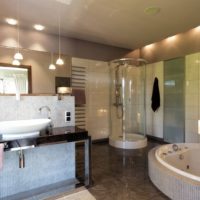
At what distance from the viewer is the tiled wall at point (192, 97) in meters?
3.64

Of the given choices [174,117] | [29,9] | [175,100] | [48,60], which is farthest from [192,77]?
[29,9]

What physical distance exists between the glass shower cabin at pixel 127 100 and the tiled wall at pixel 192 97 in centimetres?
104

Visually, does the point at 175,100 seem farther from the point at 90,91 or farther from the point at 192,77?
the point at 90,91

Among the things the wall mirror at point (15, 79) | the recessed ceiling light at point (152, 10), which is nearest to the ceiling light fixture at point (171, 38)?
the recessed ceiling light at point (152, 10)

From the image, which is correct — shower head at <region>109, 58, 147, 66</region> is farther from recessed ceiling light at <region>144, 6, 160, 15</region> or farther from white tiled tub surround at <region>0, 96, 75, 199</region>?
white tiled tub surround at <region>0, 96, 75, 199</region>

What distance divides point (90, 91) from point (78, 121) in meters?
0.80

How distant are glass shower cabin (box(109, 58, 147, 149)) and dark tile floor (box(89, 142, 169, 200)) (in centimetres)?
74

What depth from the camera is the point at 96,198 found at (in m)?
2.06

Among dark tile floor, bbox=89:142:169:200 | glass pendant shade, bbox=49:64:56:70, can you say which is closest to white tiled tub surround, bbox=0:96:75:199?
dark tile floor, bbox=89:142:169:200

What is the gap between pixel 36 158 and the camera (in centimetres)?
228

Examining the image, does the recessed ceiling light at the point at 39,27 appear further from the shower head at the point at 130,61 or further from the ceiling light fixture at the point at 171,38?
the ceiling light fixture at the point at 171,38

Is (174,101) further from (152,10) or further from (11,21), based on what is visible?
(11,21)

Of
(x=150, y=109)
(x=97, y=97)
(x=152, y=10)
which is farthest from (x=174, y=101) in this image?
(x=152, y=10)

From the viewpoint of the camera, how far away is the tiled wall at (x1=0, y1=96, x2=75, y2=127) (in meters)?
2.09
